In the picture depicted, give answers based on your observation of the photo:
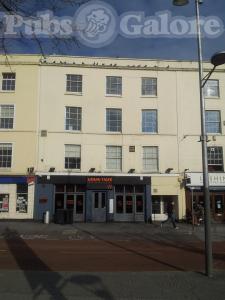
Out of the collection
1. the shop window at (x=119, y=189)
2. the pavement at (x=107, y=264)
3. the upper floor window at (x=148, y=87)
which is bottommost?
the pavement at (x=107, y=264)

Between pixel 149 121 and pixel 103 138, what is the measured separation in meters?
4.11

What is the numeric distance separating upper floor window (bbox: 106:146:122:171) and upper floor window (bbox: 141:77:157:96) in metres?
5.27

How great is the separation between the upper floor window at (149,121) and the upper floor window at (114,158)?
281 cm

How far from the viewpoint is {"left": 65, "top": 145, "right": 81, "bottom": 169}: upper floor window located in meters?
31.0

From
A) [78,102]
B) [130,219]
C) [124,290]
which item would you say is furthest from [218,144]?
[124,290]

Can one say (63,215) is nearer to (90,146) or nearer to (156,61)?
(90,146)

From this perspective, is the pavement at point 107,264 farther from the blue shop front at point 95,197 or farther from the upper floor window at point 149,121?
the upper floor window at point 149,121

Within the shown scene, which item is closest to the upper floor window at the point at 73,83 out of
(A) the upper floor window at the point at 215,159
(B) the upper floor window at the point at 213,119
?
(B) the upper floor window at the point at 213,119

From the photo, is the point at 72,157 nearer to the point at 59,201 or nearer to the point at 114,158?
the point at 114,158

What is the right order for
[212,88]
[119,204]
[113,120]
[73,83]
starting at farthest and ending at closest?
[212,88] < [73,83] < [113,120] < [119,204]

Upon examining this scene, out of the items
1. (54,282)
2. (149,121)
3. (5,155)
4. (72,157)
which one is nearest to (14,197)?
(5,155)

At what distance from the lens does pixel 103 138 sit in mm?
31469

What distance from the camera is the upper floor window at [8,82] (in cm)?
3153

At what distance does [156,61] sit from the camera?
32.9m
